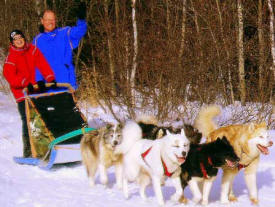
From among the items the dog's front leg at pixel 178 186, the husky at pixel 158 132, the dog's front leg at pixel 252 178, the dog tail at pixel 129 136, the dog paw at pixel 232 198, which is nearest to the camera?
the dog's front leg at pixel 178 186

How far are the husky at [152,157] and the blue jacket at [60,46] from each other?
2085 millimetres

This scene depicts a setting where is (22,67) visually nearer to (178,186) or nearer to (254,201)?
(178,186)

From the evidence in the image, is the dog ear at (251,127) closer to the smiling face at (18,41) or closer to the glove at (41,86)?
the glove at (41,86)

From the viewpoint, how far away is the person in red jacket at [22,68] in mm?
6250

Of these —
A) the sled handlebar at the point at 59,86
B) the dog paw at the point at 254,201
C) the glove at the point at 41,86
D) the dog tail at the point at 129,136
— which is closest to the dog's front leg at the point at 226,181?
the dog paw at the point at 254,201

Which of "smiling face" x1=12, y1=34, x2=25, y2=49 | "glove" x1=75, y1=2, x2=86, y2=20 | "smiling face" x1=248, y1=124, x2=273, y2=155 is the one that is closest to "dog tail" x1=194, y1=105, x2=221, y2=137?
"smiling face" x1=248, y1=124, x2=273, y2=155

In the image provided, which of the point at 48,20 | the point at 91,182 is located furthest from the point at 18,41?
the point at 91,182

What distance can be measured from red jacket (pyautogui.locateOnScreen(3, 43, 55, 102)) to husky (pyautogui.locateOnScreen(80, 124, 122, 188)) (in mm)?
1451


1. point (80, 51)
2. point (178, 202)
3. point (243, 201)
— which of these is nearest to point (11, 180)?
point (178, 202)

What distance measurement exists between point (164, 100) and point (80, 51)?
4.29 metres

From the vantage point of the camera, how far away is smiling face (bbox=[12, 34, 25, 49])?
20.5ft

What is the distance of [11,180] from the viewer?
5492mm

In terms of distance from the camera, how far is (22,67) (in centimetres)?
640

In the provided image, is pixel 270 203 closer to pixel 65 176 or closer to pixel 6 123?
pixel 65 176
